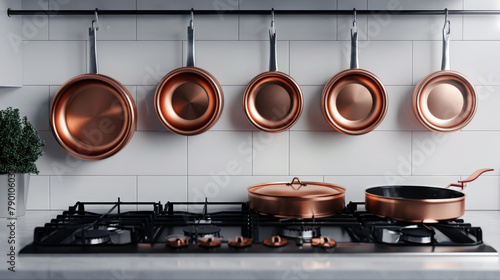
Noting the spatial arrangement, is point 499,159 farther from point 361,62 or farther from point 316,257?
point 316,257

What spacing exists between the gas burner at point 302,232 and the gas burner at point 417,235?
23 cm

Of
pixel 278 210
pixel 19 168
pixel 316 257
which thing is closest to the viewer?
pixel 316 257

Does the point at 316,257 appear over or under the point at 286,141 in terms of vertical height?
under

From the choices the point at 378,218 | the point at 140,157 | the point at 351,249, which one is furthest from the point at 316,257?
the point at 140,157

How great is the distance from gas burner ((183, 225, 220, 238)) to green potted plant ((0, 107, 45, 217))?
567mm

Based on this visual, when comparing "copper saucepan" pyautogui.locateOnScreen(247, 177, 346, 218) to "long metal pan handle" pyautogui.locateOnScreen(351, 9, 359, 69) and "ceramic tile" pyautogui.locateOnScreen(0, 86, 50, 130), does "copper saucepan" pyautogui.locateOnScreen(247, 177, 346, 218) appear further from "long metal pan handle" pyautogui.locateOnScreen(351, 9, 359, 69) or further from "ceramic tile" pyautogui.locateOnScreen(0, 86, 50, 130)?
"ceramic tile" pyautogui.locateOnScreen(0, 86, 50, 130)

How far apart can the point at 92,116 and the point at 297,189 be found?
0.74 metres

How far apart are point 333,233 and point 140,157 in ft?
2.31

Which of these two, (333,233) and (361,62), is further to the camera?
(361,62)

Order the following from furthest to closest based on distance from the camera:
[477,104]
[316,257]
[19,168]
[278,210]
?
1. [477,104]
2. [19,168]
3. [278,210]
4. [316,257]

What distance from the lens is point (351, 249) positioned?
108 cm

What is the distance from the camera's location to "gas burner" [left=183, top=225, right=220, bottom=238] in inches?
47.5

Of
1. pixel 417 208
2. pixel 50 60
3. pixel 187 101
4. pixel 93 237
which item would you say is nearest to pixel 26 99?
pixel 50 60

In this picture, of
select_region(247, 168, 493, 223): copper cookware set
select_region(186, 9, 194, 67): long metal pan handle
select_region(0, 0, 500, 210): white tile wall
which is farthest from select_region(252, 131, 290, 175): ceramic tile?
select_region(186, 9, 194, 67): long metal pan handle
